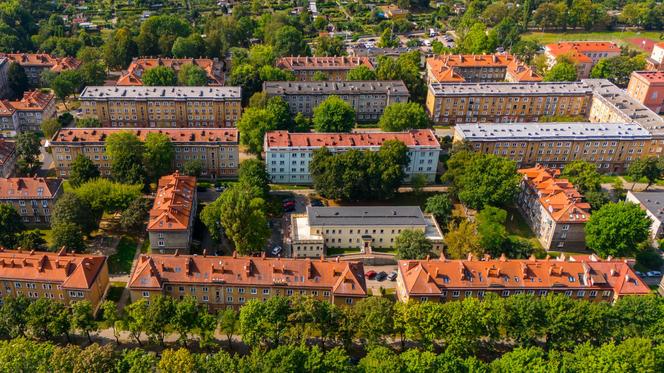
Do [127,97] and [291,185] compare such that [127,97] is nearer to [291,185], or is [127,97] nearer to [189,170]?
[189,170]

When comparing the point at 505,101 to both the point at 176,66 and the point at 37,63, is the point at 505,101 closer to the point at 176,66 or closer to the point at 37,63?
the point at 176,66

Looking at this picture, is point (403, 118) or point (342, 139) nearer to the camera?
point (342, 139)

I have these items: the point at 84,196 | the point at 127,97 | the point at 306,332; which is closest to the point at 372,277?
the point at 306,332

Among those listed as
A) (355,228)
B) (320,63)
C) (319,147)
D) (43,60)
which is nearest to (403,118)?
(319,147)

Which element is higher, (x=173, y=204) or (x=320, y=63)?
(x=320, y=63)

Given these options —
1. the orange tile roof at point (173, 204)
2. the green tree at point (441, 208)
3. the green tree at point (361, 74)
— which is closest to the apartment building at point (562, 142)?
the green tree at point (441, 208)

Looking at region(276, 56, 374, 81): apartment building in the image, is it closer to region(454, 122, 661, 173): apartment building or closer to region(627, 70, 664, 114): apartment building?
region(454, 122, 661, 173): apartment building

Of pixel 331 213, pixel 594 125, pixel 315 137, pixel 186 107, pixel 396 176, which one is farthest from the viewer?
pixel 186 107
